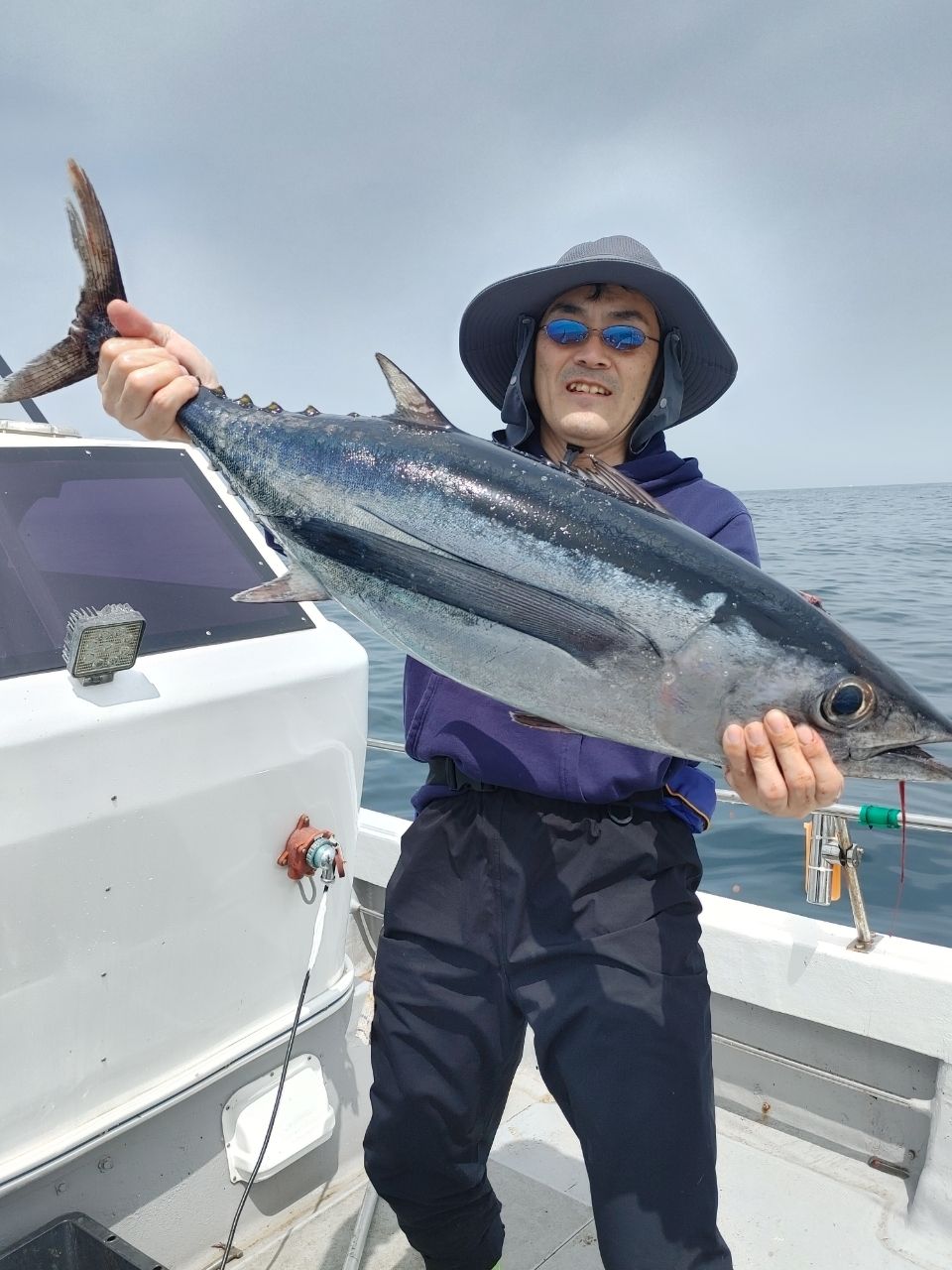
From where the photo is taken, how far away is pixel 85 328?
2441 mm

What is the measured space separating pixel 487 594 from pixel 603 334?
1.03m

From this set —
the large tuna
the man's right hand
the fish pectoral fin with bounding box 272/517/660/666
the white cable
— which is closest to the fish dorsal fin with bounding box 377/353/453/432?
the large tuna

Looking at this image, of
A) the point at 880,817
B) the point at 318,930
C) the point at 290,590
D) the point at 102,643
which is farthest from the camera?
the point at 880,817

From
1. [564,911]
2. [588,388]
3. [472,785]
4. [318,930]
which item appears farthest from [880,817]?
[318,930]

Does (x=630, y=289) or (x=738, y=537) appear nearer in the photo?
(x=738, y=537)

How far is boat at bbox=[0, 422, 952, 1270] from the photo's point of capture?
2.34 metres

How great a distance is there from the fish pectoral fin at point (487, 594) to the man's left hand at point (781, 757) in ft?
0.81

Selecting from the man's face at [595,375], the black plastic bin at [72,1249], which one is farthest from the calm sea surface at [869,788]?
the black plastic bin at [72,1249]

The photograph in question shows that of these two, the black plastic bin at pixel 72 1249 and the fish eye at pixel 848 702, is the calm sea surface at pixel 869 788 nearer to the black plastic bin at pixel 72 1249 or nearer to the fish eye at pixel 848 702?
the fish eye at pixel 848 702

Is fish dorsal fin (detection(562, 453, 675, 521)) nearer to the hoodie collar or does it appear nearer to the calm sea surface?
the hoodie collar

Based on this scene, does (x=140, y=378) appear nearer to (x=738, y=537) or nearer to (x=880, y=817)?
(x=738, y=537)

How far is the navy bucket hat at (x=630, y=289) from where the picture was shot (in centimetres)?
251

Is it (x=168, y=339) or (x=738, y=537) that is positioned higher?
(x=168, y=339)

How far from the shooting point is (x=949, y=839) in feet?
23.7
